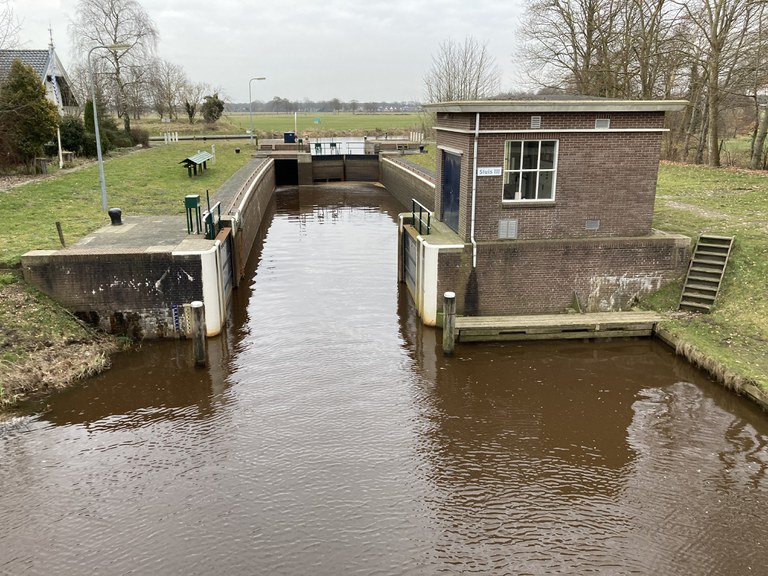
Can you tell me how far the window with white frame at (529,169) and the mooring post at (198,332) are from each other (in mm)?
7058

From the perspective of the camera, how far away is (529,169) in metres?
13.7

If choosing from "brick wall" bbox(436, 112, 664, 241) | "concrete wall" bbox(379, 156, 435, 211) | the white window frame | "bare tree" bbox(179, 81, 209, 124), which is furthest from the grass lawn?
"bare tree" bbox(179, 81, 209, 124)

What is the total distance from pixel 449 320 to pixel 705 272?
21.2 ft

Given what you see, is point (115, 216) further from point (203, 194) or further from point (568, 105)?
point (568, 105)

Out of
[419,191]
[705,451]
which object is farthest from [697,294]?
[419,191]

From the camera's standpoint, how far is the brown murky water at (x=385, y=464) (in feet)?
23.9

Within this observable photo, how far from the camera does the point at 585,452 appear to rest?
9.46m

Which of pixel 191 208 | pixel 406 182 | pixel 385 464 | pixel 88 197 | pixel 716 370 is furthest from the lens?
pixel 406 182

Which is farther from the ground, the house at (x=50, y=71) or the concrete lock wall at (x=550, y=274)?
the house at (x=50, y=71)

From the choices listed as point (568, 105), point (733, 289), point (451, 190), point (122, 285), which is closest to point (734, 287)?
point (733, 289)

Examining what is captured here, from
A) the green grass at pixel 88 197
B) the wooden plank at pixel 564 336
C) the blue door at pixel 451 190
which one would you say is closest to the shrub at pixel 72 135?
the green grass at pixel 88 197

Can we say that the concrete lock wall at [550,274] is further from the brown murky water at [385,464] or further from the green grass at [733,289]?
the brown murky water at [385,464]

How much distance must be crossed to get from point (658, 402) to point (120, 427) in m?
9.36

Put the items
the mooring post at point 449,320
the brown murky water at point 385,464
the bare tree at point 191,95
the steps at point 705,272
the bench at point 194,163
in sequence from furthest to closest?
1. the bare tree at point 191,95
2. the bench at point 194,163
3. the steps at point 705,272
4. the mooring post at point 449,320
5. the brown murky water at point 385,464
